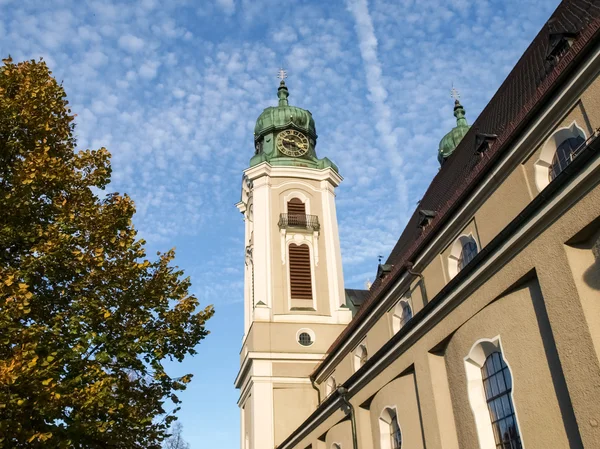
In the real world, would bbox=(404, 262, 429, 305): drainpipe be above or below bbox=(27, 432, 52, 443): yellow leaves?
above

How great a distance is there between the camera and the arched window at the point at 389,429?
1537 centimetres

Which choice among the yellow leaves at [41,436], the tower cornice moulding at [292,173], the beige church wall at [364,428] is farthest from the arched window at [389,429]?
A: the tower cornice moulding at [292,173]

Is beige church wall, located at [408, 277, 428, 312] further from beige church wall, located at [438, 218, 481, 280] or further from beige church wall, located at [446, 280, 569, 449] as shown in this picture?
beige church wall, located at [446, 280, 569, 449]

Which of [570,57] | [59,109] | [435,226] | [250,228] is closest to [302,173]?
[250,228]

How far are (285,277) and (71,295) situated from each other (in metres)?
19.9

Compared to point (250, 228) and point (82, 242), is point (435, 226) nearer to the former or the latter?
point (82, 242)

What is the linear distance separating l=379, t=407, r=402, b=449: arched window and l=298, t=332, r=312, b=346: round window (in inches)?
562

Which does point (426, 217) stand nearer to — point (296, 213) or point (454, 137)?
point (296, 213)

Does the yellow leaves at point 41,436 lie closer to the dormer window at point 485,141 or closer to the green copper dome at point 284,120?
the dormer window at point 485,141

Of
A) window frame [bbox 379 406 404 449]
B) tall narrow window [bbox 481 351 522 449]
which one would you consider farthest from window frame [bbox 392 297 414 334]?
tall narrow window [bbox 481 351 522 449]

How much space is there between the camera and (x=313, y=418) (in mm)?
20781

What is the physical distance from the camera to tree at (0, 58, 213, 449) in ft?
33.0

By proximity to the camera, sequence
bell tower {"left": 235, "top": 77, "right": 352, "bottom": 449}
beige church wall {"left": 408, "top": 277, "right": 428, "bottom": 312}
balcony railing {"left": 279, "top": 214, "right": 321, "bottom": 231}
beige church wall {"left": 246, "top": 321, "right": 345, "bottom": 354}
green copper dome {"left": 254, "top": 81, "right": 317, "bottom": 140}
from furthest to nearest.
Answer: green copper dome {"left": 254, "top": 81, "right": 317, "bottom": 140}
balcony railing {"left": 279, "top": 214, "right": 321, "bottom": 231}
beige church wall {"left": 246, "top": 321, "right": 345, "bottom": 354}
bell tower {"left": 235, "top": 77, "right": 352, "bottom": 449}
beige church wall {"left": 408, "top": 277, "right": 428, "bottom": 312}

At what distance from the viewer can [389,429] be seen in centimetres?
1575
